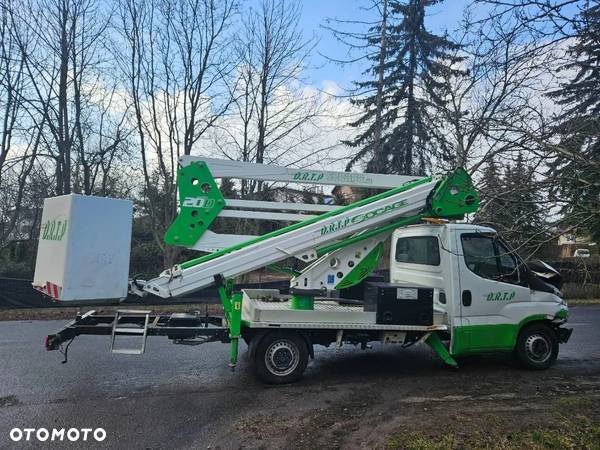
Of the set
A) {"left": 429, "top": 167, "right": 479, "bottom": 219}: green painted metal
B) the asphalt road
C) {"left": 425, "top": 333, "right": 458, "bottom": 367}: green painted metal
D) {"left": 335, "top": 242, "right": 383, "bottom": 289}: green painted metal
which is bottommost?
the asphalt road

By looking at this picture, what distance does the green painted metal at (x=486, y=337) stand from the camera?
6.18 metres

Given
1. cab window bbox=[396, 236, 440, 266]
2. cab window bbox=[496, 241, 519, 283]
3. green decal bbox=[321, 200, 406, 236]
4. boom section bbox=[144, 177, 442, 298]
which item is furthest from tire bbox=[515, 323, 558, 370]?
green decal bbox=[321, 200, 406, 236]

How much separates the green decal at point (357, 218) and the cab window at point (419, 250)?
0.81 meters

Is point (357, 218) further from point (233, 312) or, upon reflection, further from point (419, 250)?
point (233, 312)

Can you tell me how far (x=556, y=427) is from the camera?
436 centimetres

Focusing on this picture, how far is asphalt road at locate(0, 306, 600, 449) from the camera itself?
4367 mm

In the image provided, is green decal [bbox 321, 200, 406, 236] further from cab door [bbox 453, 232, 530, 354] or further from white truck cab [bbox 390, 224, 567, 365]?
cab door [bbox 453, 232, 530, 354]

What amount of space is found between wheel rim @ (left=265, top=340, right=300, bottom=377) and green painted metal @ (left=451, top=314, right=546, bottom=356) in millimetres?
2234

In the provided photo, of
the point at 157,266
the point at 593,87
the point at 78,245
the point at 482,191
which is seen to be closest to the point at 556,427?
the point at 482,191

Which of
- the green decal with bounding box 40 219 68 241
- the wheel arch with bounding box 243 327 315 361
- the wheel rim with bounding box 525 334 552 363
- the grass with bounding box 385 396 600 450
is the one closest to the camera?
the grass with bounding box 385 396 600 450

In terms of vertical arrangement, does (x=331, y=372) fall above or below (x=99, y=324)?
below

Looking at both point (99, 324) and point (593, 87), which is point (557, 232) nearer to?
point (593, 87)

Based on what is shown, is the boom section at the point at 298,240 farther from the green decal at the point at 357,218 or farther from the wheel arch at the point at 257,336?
the wheel arch at the point at 257,336

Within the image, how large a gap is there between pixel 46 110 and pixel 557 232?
57.0 feet
